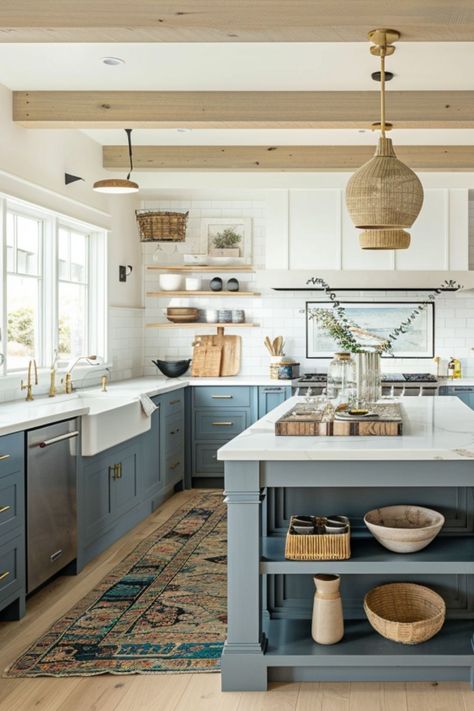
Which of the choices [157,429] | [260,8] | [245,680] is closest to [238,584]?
[245,680]

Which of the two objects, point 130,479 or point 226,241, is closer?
point 130,479

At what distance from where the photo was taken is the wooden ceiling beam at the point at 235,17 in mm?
3146

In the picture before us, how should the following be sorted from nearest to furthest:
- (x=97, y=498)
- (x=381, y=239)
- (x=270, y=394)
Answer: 1. (x=381, y=239)
2. (x=97, y=498)
3. (x=270, y=394)

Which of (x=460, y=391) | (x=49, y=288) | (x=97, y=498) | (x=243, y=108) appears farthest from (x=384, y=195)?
(x=460, y=391)

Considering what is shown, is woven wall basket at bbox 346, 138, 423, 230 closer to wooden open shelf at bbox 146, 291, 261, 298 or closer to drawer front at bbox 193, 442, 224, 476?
drawer front at bbox 193, 442, 224, 476

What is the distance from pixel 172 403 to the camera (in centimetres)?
646

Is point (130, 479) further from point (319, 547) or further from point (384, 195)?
point (384, 195)

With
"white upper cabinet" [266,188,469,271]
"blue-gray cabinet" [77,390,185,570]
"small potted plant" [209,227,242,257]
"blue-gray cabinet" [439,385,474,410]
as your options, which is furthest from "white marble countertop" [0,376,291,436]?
"blue-gray cabinet" [439,385,474,410]

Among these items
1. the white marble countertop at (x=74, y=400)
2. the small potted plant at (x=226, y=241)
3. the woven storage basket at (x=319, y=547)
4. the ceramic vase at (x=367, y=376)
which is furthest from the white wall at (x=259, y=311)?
the woven storage basket at (x=319, y=547)

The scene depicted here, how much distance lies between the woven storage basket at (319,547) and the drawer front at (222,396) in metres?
3.88

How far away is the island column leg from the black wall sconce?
14.2 feet

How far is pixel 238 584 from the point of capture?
2906mm

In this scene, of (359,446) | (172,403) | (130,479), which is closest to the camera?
(359,446)

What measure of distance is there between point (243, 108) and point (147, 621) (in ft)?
9.84
